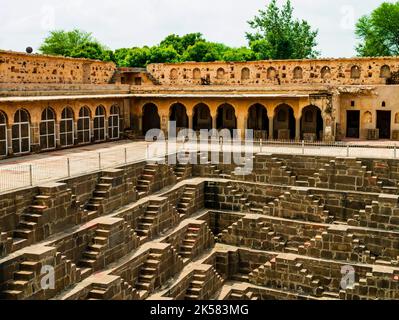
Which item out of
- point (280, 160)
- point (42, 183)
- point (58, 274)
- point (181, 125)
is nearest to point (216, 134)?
point (181, 125)

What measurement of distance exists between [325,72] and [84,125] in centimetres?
1386

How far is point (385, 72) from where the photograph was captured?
2978 cm

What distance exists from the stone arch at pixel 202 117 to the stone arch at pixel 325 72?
7.31 meters

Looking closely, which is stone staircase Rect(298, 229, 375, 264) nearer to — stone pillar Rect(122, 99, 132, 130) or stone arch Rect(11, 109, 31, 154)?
stone arch Rect(11, 109, 31, 154)

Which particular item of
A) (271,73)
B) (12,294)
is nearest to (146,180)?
(12,294)

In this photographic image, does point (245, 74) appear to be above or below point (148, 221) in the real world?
above

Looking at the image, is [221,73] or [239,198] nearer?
[239,198]

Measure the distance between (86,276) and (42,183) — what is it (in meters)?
3.15

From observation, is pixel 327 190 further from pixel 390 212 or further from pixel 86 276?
pixel 86 276

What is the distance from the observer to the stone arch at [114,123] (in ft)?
98.7

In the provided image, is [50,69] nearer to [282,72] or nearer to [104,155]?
[104,155]

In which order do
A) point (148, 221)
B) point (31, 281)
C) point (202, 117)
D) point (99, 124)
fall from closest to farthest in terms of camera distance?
point (31, 281) → point (148, 221) → point (99, 124) → point (202, 117)

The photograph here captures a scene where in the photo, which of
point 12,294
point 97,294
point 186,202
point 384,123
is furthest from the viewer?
point 384,123

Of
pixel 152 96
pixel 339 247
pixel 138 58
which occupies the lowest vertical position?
pixel 339 247
